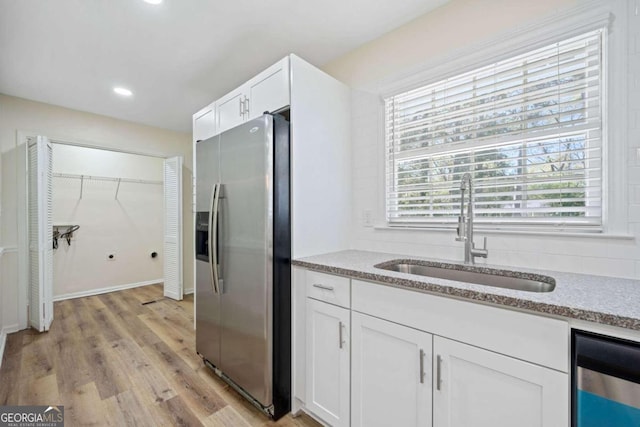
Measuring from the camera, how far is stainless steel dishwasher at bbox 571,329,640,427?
0.78 m

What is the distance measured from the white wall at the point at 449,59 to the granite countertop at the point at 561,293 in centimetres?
11

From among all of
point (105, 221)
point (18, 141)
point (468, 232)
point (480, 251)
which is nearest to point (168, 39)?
point (18, 141)

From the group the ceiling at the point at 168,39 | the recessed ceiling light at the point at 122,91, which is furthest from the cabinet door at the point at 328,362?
the recessed ceiling light at the point at 122,91

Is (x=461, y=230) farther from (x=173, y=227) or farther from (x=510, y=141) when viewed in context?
(x=173, y=227)

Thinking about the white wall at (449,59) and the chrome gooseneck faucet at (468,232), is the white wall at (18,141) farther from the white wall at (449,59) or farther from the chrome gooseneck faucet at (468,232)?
the chrome gooseneck faucet at (468,232)

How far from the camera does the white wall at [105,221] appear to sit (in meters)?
4.22

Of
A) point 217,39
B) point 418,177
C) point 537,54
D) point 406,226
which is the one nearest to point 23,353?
point 217,39

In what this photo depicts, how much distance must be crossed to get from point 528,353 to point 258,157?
1.53m

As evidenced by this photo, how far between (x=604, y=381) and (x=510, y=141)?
119cm

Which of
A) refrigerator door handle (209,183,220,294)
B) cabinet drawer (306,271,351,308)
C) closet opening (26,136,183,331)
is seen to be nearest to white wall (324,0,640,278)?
cabinet drawer (306,271,351,308)

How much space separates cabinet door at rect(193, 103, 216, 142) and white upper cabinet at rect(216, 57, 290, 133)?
91 millimetres

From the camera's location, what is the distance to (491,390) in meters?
1.02

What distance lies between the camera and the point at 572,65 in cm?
139

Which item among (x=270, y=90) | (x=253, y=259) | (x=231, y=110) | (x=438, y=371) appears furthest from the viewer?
(x=231, y=110)
